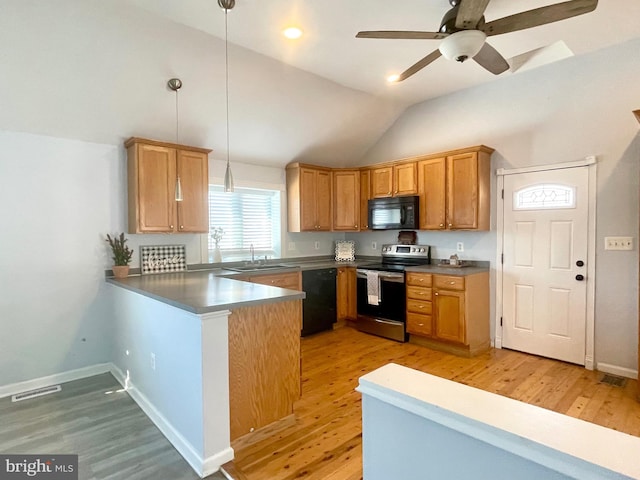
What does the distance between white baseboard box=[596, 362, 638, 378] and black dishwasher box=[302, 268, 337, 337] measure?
2938 millimetres

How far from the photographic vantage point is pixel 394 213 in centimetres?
476

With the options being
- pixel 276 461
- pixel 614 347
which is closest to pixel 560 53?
pixel 614 347

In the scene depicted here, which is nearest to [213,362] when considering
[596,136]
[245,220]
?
[245,220]

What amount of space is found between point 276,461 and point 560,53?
4.39 meters

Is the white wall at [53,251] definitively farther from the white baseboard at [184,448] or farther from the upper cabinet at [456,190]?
the upper cabinet at [456,190]

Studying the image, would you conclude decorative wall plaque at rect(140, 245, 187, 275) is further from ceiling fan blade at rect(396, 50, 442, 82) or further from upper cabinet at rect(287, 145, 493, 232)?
ceiling fan blade at rect(396, 50, 442, 82)

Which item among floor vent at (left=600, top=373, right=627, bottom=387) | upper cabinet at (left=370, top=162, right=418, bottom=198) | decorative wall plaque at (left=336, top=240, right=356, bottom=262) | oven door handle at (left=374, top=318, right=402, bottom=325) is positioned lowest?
floor vent at (left=600, top=373, right=627, bottom=387)

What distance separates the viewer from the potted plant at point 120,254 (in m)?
3.54

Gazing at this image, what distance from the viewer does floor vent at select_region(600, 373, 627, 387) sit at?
317 centimetres

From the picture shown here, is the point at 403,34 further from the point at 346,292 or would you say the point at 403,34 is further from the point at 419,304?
the point at 346,292

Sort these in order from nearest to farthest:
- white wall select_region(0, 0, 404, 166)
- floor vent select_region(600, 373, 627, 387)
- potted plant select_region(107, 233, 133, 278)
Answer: white wall select_region(0, 0, 404, 166)
floor vent select_region(600, 373, 627, 387)
potted plant select_region(107, 233, 133, 278)

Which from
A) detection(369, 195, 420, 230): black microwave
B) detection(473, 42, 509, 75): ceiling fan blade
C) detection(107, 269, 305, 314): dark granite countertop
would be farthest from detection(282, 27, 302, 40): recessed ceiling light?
detection(369, 195, 420, 230): black microwave

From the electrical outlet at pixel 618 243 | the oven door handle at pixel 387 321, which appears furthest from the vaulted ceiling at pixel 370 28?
the oven door handle at pixel 387 321

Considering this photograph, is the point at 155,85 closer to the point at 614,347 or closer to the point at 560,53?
the point at 560,53
